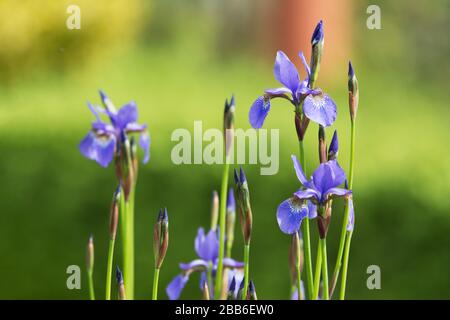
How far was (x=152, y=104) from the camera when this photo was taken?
5.17 metres

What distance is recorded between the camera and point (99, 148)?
5.72 feet

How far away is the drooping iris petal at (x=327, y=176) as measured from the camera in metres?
1.43

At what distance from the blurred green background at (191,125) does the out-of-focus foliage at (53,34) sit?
10 millimetres

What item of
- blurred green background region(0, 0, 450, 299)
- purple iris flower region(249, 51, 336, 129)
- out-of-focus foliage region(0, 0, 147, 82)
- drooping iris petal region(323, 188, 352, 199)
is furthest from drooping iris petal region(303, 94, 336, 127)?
out-of-focus foliage region(0, 0, 147, 82)

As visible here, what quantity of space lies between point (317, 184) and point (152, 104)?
3.80m

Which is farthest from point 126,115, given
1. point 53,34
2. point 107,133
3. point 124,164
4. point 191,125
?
point 53,34

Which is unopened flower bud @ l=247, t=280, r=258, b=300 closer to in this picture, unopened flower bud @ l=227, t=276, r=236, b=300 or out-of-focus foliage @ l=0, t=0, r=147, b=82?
unopened flower bud @ l=227, t=276, r=236, b=300

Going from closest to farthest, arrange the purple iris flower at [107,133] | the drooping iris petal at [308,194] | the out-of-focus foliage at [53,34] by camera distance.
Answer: the drooping iris petal at [308,194]
the purple iris flower at [107,133]
the out-of-focus foliage at [53,34]

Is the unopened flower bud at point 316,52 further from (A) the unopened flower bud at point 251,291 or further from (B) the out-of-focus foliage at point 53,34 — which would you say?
(B) the out-of-focus foliage at point 53,34

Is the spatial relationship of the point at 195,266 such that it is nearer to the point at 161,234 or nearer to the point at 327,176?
the point at 161,234

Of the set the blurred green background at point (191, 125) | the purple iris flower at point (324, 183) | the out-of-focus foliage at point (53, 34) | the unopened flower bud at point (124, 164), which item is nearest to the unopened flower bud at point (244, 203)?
the purple iris flower at point (324, 183)

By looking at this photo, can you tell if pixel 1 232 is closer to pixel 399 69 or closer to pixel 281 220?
pixel 281 220

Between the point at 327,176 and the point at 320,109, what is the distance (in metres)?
0.12
